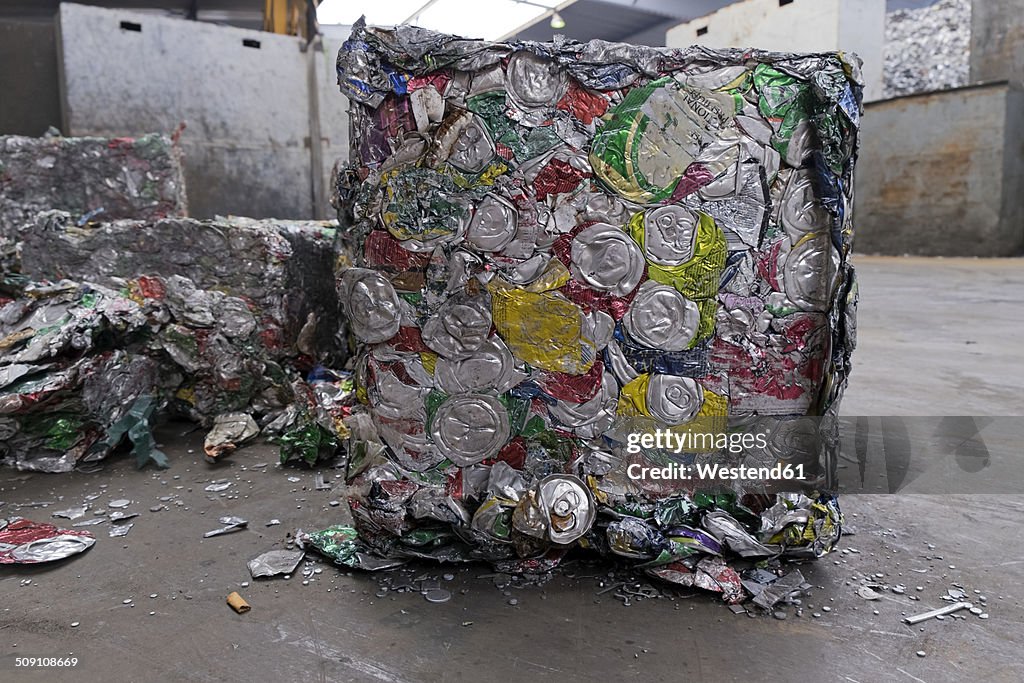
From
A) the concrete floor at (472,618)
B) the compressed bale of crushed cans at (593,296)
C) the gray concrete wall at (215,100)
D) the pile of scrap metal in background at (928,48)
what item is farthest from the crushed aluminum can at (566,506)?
the pile of scrap metal in background at (928,48)

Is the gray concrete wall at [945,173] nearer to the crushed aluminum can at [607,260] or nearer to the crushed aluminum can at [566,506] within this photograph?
the crushed aluminum can at [607,260]

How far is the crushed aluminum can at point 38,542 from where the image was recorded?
186 cm

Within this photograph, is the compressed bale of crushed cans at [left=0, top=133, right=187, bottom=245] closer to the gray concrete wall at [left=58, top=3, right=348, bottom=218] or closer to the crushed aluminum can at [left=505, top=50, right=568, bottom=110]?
the gray concrete wall at [left=58, top=3, right=348, bottom=218]

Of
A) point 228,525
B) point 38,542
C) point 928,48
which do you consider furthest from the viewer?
point 928,48

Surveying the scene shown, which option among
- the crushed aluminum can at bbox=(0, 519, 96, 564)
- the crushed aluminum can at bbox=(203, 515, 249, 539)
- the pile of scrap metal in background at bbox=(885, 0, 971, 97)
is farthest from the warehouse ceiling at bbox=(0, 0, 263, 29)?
the pile of scrap metal in background at bbox=(885, 0, 971, 97)

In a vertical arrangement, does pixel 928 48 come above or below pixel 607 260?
above

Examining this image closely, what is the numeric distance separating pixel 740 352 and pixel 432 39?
106 centimetres

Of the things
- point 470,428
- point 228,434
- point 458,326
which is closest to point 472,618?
point 470,428

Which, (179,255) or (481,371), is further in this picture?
(179,255)

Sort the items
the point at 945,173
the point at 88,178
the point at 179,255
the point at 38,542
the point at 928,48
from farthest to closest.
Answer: the point at 928,48, the point at 945,173, the point at 88,178, the point at 179,255, the point at 38,542

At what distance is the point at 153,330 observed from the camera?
9.80 ft

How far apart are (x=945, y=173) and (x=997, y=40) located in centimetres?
228

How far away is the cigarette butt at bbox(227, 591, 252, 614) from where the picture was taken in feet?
5.28

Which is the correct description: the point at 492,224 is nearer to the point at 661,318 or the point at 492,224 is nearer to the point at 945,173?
the point at 661,318
